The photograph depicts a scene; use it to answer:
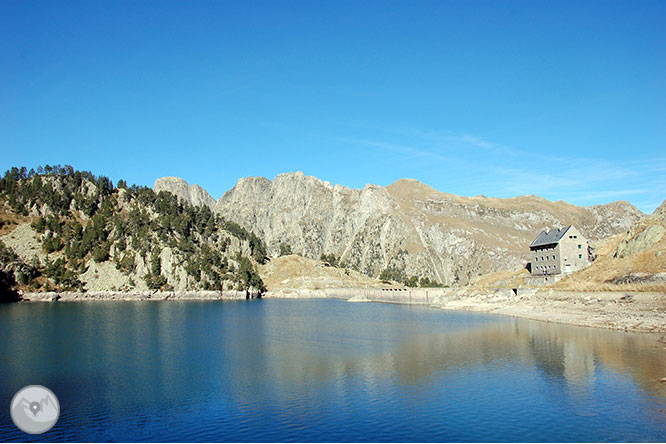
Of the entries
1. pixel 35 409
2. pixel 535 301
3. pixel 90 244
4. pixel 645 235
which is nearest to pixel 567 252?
pixel 535 301

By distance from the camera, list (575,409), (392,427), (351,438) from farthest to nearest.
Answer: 1. (575,409)
2. (392,427)
3. (351,438)

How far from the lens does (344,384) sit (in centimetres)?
3981

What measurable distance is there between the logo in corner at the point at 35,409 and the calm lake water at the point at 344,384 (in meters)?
0.62

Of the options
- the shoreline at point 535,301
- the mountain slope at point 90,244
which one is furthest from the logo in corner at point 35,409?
the mountain slope at point 90,244

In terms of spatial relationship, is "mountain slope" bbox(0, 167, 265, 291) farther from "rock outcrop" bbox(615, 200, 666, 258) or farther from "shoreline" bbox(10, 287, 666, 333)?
"rock outcrop" bbox(615, 200, 666, 258)

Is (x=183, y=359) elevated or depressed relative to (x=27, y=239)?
depressed

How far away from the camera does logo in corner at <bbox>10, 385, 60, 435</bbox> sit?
30109 mm

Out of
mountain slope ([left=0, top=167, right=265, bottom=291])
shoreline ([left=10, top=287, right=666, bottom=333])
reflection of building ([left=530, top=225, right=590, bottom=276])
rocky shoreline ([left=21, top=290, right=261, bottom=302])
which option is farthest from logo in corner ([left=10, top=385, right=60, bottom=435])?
mountain slope ([left=0, top=167, right=265, bottom=291])

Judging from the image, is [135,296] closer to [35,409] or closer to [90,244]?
[90,244]

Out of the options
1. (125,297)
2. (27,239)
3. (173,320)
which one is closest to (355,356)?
(173,320)

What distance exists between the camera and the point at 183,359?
171 feet

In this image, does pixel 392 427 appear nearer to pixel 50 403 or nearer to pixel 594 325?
pixel 50 403

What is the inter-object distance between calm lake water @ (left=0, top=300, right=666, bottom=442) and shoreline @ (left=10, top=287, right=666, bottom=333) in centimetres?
542

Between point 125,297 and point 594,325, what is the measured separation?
471 ft
